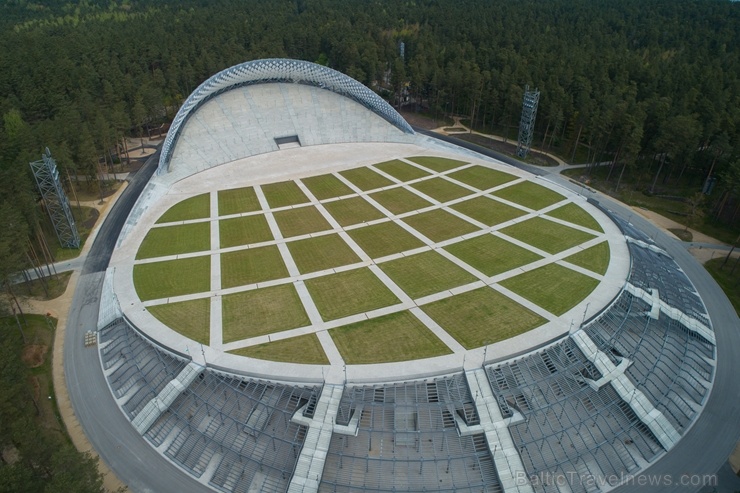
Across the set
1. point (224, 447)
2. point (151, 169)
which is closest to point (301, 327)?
point (224, 447)

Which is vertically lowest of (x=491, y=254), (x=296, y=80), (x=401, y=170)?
(x=491, y=254)

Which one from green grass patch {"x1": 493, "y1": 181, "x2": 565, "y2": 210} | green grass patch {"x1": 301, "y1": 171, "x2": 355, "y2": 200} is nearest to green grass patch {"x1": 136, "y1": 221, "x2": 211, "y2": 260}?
green grass patch {"x1": 301, "y1": 171, "x2": 355, "y2": 200}

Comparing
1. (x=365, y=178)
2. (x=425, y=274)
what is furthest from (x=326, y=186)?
(x=425, y=274)

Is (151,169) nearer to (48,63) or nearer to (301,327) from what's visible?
(48,63)

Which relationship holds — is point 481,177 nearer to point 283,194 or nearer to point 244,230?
point 283,194

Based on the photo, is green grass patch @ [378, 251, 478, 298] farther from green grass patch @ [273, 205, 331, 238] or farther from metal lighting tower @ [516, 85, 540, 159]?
metal lighting tower @ [516, 85, 540, 159]

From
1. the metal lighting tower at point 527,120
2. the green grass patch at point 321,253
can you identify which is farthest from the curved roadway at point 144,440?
the metal lighting tower at point 527,120

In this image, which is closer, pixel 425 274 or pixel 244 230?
pixel 425 274
